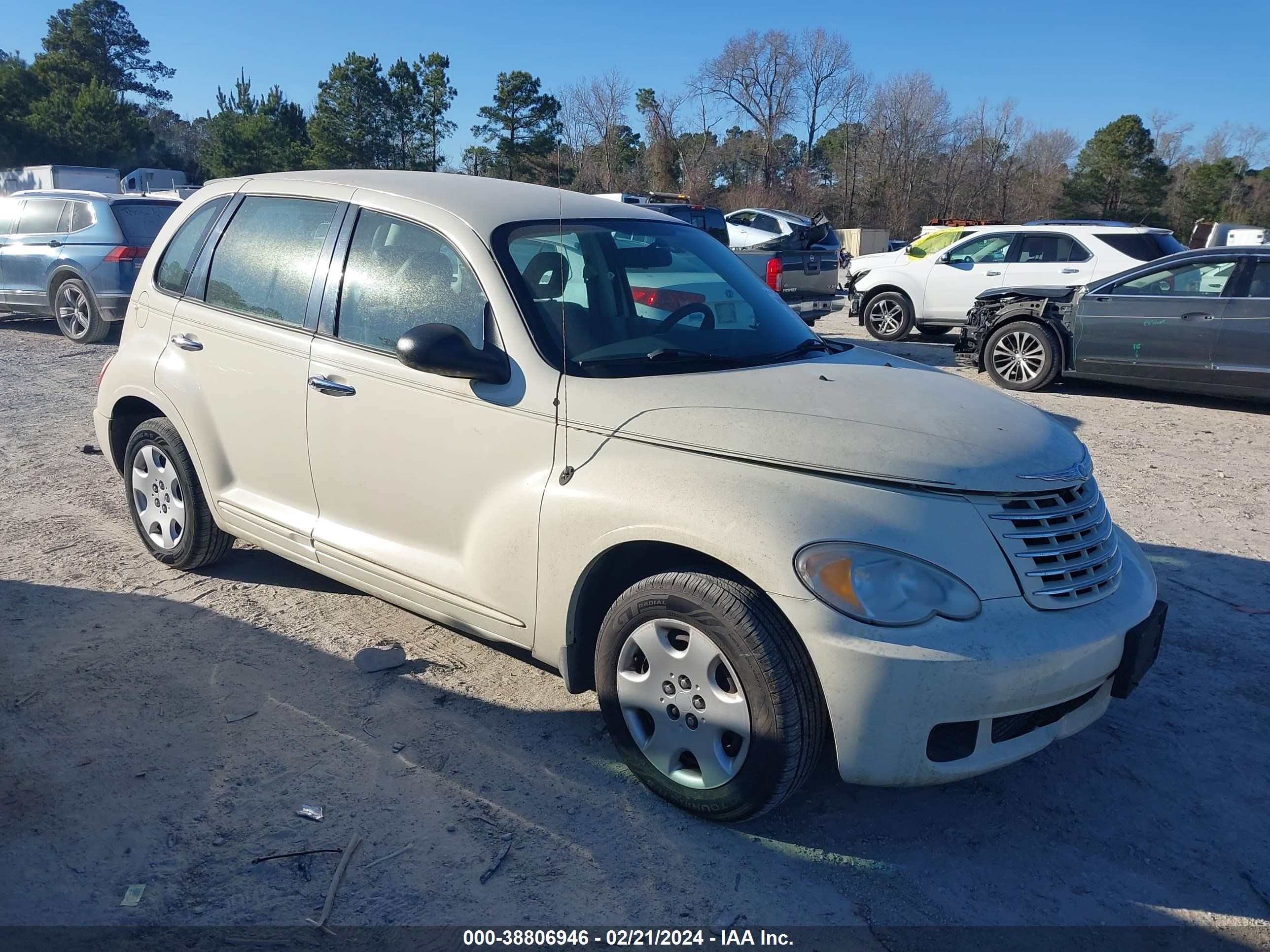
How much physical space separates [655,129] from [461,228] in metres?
3.63

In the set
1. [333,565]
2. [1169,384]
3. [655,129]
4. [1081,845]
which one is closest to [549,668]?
[333,565]

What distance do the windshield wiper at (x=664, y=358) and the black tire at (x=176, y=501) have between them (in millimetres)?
2268

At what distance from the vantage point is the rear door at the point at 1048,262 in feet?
41.6

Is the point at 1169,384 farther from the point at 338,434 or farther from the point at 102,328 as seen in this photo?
the point at 102,328

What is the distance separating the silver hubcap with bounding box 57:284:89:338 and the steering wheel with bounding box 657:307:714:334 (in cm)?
1102

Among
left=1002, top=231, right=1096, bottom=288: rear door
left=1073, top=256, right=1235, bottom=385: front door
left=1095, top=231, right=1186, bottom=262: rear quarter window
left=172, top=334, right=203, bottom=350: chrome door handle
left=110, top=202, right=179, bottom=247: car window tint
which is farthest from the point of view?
left=1002, top=231, right=1096, bottom=288: rear door

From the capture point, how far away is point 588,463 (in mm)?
3051

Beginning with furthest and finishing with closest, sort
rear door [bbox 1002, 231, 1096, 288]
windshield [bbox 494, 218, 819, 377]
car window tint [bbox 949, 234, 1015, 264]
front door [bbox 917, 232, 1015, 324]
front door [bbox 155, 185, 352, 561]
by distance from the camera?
car window tint [bbox 949, 234, 1015, 264], front door [bbox 917, 232, 1015, 324], rear door [bbox 1002, 231, 1096, 288], front door [bbox 155, 185, 352, 561], windshield [bbox 494, 218, 819, 377]

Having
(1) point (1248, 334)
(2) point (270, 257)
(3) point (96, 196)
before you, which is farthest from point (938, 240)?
(2) point (270, 257)

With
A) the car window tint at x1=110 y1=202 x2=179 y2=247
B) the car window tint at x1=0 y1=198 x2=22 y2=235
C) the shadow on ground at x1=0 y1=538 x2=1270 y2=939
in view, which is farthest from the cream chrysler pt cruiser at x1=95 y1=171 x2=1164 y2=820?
the car window tint at x1=0 y1=198 x2=22 y2=235

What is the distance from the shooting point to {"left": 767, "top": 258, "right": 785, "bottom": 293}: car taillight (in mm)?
12688

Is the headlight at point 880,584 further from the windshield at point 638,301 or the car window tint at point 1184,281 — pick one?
the car window tint at point 1184,281

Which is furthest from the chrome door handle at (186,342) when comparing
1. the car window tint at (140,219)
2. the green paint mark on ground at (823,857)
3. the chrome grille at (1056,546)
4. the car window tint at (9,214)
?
the car window tint at (9,214)

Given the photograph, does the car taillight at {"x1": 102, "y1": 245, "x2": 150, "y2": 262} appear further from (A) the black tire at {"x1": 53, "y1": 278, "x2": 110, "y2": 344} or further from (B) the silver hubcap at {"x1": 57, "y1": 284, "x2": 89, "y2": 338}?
(B) the silver hubcap at {"x1": 57, "y1": 284, "x2": 89, "y2": 338}
